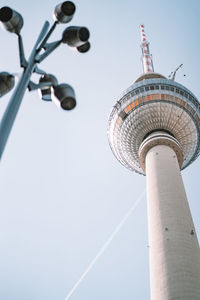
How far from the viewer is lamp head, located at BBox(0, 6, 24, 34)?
5266 mm

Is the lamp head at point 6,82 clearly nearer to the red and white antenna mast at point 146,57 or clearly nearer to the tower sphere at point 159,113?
the tower sphere at point 159,113

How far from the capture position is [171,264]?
16406mm

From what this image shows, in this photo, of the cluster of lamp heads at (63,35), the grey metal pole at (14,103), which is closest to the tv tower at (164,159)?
the cluster of lamp heads at (63,35)

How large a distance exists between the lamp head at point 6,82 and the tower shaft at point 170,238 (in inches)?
586

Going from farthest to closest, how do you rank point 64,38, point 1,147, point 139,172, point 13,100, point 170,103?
point 139,172 < point 170,103 < point 64,38 < point 13,100 < point 1,147

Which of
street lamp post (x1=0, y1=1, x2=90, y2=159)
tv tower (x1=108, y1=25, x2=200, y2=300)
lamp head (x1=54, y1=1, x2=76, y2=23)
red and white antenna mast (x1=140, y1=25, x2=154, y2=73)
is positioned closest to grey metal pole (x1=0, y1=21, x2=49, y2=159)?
street lamp post (x1=0, y1=1, x2=90, y2=159)

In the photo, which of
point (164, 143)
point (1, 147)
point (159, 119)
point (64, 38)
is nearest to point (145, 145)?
point (164, 143)

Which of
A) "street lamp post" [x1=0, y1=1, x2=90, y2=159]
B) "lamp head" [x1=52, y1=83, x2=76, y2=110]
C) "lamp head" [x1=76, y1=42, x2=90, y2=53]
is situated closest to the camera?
"street lamp post" [x1=0, y1=1, x2=90, y2=159]

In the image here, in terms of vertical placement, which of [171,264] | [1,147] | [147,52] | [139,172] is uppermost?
[147,52]

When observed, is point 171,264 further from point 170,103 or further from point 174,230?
point 170,103

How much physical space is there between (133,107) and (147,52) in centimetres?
1925

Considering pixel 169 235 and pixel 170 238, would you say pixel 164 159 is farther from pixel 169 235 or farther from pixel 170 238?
pixel 170 238

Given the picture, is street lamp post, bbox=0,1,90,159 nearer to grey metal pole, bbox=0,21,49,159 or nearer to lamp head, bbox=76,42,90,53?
grey metal pole, bbox=0,21,49,159

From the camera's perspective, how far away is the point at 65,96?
5.18 meters
